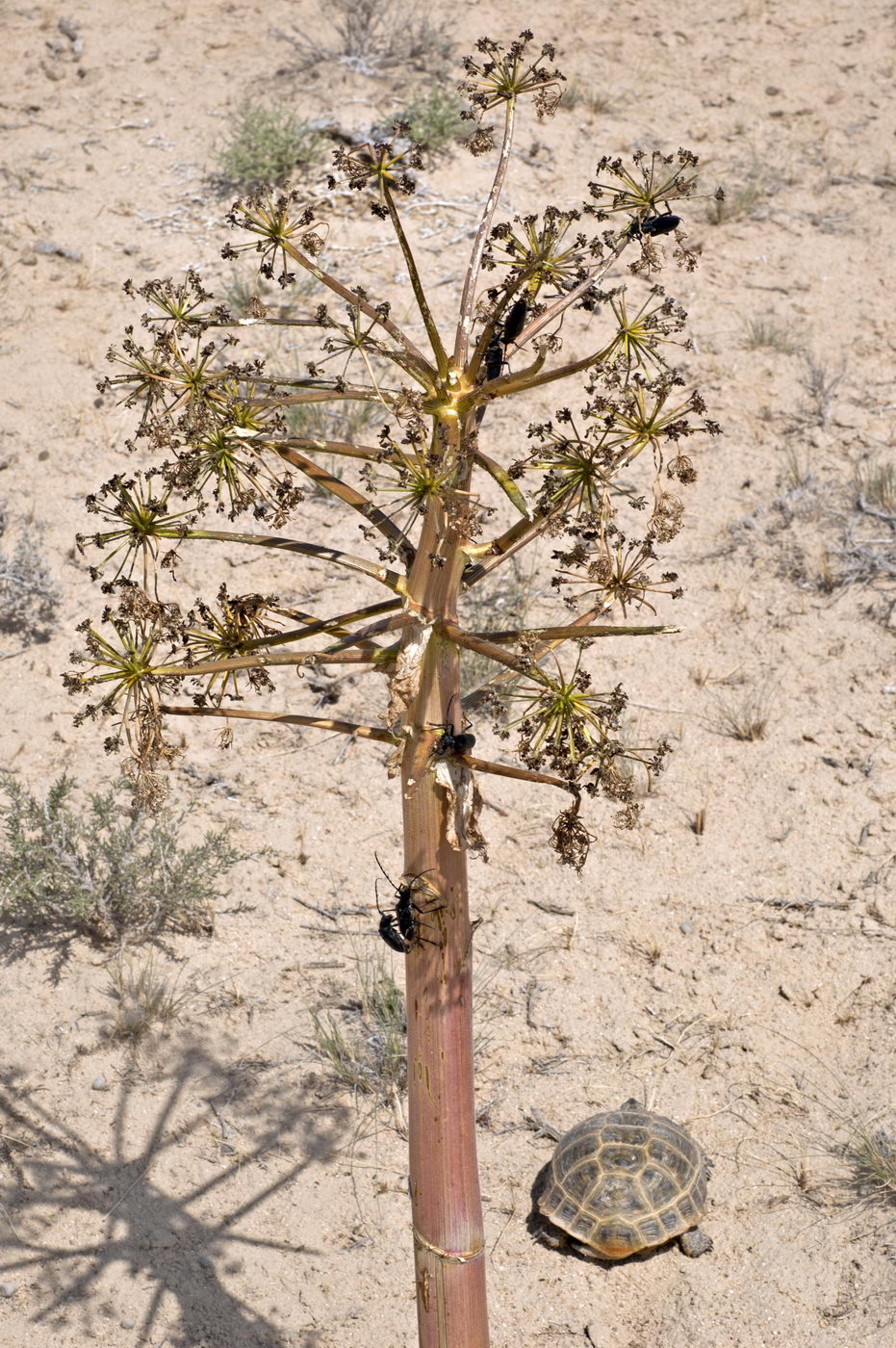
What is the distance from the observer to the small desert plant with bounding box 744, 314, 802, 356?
30.0ft

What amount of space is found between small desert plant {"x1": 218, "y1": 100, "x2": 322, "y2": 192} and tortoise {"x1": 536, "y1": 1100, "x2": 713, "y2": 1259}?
303 inches

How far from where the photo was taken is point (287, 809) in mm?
6586

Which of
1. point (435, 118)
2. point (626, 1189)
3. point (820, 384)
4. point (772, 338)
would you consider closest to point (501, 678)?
point (626, 1189)

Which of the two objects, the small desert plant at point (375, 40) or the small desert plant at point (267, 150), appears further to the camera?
the small desert plant at point (375, 40)

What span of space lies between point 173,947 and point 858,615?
4.21 m

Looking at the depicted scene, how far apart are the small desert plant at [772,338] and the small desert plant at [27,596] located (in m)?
5.09

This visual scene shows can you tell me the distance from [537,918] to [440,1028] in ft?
12.0

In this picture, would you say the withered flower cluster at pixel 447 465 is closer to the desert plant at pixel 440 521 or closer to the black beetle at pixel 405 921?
the desert plant at pixel 440 521

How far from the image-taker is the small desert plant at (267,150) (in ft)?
33.1

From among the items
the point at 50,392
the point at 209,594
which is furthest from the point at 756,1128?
the point at 50,392

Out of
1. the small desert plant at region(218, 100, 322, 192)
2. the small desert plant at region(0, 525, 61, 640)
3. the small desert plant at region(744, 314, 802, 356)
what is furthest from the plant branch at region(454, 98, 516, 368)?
the small desert plant at region(218, 100, 322, 192)

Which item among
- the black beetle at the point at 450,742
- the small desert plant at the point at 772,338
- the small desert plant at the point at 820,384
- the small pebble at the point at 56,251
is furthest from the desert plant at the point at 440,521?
the small pebble at the point at 56,251

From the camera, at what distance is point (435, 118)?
10273mm

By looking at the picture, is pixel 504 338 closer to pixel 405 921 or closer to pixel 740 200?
pixel 405 921
